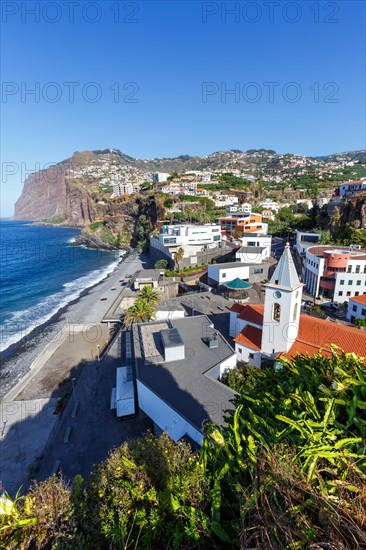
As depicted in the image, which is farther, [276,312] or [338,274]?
[338,274]

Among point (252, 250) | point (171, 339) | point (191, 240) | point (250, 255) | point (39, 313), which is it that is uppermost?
point (191, 240)

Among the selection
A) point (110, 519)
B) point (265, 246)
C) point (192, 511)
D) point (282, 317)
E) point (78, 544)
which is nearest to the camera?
point (192, 511)

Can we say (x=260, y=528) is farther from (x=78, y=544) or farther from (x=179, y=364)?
(x=179, y=364)

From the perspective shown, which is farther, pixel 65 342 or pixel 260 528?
pixel 65 342

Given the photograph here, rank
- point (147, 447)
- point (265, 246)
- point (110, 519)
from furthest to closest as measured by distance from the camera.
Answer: point (265, 246) < point (147, 447) < point (110, 519)

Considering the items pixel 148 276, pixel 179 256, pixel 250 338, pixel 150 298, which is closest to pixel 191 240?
pixel 179 256

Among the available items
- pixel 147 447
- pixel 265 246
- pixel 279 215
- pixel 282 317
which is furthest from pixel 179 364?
pixel 279 215

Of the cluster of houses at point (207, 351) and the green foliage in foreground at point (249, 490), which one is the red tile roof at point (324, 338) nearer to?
the cluster of houses at point (207, 351)

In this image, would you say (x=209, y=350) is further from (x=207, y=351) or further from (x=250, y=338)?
(x=250, y=338)
